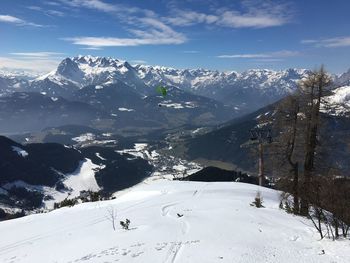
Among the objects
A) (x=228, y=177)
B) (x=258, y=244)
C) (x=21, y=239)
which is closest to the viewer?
(x=258, y=244)

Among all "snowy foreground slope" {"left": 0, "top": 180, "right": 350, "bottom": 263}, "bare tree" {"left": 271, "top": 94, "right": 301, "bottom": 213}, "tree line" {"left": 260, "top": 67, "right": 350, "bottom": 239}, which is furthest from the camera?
"bare tree" {"left": 271, "top": 94, "right": 301, "bottom": 213}

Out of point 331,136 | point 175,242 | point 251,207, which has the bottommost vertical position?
point 251,207

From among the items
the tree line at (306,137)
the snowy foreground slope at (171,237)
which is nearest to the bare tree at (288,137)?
the tree line at (306,137)

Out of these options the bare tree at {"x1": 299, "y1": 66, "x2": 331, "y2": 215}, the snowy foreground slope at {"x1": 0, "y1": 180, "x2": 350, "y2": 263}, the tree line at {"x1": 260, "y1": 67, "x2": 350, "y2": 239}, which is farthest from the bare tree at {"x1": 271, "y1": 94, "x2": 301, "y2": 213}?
the snowy foreground slope at {"x1": 0, "y1": 180, "x2": 350, "y2": 263}

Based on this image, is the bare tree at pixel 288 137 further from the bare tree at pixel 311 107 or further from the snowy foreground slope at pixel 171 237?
the snowy foreground slope at pixel 171 237

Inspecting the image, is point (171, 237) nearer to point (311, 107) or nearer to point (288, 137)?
point (288, 137)

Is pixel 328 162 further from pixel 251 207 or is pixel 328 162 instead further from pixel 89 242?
pixel 89 242

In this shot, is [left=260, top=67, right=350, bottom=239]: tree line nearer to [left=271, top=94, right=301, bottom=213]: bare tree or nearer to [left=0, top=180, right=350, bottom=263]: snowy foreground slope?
[left=271, top=94, right=301, bottom=213]: bare tree

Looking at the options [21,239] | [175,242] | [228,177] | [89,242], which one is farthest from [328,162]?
[228,177]

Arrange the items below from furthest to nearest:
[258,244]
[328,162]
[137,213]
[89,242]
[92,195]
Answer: [92,195] < [328,162] < [137,213] < [89,242] < [258,244]
